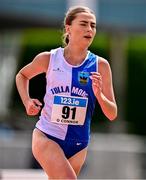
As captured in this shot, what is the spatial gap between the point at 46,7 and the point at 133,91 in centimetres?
478

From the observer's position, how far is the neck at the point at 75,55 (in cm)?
723

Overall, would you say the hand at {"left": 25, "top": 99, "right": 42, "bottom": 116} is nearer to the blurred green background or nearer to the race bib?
the race bib

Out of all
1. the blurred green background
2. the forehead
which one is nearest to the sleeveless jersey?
the forehead

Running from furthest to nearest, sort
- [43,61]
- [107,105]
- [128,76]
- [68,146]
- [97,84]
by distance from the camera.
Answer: [128,76]
[43,61]
[68,146]
[107,105]
[97,84]

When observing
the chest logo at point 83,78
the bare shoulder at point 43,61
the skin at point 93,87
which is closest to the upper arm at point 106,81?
the skin at point 93,87

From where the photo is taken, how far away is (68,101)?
7.07 meters

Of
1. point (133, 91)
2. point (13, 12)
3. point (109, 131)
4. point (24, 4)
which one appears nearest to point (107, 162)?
point (13, 12)

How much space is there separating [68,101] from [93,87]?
0.34 metres

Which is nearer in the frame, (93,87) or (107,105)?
(93,87)

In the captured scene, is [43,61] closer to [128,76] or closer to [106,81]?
[106,81]

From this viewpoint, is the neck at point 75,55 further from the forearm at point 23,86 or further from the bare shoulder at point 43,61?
the forearm at point 23,86

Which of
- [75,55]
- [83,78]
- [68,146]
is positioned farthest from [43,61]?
[68,146]

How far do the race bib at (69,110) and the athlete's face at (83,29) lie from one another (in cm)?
50

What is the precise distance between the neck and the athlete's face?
7 centimetres
